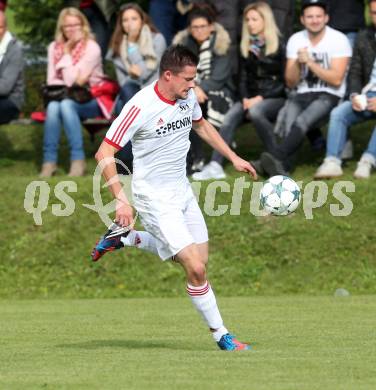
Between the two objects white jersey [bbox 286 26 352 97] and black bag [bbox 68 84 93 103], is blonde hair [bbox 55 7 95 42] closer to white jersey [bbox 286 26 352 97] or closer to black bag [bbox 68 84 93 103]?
black bag [bbox 68 84 93 103]

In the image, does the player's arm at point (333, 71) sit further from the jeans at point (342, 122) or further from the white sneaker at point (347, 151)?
the white sneaker at point (347, 151)

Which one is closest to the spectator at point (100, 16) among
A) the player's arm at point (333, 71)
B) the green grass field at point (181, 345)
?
the player's arm at point (333, 71)

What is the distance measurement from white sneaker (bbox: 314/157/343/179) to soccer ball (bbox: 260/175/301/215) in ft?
16.8

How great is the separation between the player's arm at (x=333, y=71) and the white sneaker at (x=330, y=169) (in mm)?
1007

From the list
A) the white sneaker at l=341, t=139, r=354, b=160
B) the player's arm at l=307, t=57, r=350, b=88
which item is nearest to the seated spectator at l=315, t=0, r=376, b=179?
the player's arm at l=307, t=57, r=350, b=88

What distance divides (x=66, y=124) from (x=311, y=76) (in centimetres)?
341

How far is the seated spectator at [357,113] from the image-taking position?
15.7 meters

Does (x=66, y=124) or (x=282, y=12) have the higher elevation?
(x=282, y=12)

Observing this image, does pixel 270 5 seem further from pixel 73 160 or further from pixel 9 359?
pixel 9 359

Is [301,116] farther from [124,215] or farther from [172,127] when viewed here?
[124,215]

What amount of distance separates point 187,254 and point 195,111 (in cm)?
134

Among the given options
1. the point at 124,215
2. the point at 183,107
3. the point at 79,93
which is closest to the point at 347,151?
the point at 79,93

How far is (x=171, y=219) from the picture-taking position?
9.49 metres

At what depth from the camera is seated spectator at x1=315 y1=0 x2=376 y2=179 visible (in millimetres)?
15703
